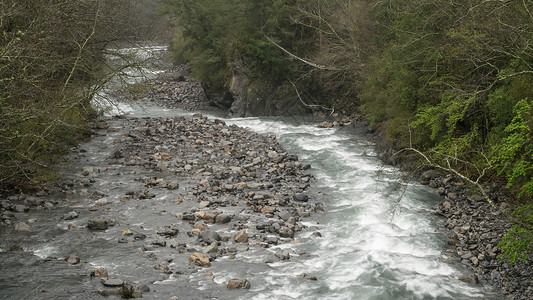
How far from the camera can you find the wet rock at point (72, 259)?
10489 mm

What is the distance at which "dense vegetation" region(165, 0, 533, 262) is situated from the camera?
1366cm

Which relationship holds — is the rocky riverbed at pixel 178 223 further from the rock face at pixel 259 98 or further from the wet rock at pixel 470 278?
the rock face at pixel 259 98

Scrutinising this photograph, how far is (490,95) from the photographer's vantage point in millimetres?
15078

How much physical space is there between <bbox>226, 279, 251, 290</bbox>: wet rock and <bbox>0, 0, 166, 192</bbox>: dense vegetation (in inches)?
212

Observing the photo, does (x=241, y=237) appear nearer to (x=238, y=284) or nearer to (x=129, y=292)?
(x=238, y=284)

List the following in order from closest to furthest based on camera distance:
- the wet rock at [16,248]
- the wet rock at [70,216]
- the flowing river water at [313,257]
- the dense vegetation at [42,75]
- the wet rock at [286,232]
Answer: the flowing river water at [313,257]
the wet rock at [16,248]
the dense vegetation at [42,75]
the wet rock at [286,232]
the wet rock at [70,216]

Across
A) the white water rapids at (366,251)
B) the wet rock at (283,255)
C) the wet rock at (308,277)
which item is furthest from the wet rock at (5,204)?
the wet rock at (308,277)

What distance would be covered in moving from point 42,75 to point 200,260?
687cm

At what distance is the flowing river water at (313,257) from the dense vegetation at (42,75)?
1604mm

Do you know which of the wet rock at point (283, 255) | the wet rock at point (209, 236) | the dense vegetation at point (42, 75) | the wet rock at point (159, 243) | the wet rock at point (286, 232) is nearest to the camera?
the wet rock at point (283, 255)

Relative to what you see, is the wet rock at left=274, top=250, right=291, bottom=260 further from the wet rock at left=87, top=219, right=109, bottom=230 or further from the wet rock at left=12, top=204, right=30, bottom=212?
the wet rock at left=12, top=204, right=30, bottom=212

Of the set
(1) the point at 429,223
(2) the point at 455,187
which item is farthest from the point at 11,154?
(2) the point at 455,187

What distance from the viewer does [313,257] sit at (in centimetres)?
1138

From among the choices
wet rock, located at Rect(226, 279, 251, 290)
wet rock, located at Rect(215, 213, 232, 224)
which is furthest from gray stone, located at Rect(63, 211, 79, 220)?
wet rock, located at Rect(226, 279, 251, 290)
